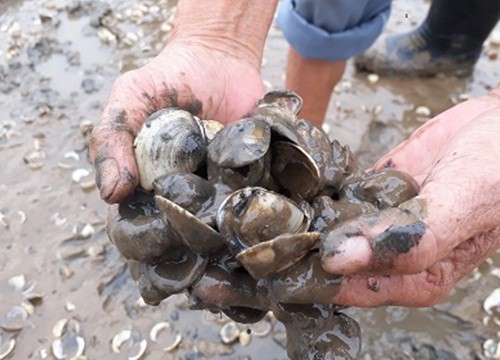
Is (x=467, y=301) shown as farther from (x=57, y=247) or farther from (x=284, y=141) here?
(x=57, y=247)

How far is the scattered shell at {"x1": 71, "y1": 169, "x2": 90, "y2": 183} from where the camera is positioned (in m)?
4.52

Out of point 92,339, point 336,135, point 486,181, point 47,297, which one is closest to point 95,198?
point 47,297

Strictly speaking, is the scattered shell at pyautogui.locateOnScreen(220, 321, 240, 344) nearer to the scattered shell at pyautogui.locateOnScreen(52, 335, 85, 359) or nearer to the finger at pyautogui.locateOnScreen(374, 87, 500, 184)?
the scattered shell at pyautogui.locateOnScreen(52, 335, 85, 359)

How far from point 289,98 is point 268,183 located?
614 millimetres

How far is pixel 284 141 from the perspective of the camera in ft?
7.23

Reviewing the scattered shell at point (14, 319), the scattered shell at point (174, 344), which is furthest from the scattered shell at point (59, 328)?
the scattered shell at point (174, 344)

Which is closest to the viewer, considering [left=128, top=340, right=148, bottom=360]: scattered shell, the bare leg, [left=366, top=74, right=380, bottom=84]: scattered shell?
[left=128, top=340, right=148, bottom=360]: scattered shell

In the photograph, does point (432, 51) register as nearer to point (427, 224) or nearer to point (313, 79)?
point (313, 79)

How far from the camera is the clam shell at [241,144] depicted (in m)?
2.07

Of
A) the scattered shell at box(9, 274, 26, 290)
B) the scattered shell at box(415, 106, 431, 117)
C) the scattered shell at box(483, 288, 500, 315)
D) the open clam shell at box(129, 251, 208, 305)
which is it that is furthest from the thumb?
the scattered shell at box(415, 106, 431, 117)

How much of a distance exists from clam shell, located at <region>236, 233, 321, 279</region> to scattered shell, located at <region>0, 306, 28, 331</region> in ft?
7.30

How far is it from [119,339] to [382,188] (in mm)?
2011

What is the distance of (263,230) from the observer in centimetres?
194

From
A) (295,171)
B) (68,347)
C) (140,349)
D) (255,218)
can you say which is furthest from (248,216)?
(68,347)
